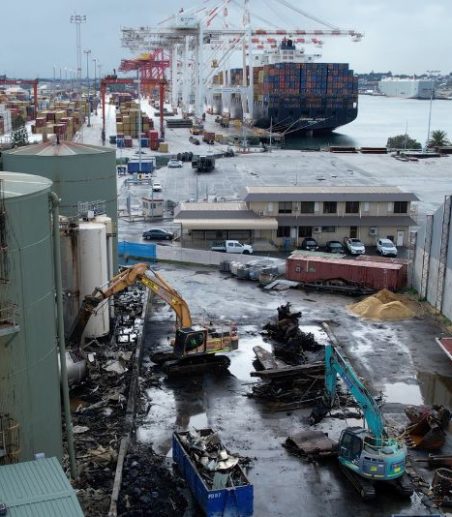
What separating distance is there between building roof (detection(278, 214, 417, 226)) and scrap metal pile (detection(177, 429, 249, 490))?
26.7 meters

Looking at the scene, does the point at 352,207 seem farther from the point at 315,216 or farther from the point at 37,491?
the point at 37,491

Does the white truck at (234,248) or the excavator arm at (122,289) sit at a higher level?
the excavator arm at (122,289)

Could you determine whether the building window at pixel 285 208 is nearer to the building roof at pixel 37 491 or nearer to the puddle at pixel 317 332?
the puddle at pixel 317 332

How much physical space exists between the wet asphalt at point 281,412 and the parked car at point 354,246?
8.13 m

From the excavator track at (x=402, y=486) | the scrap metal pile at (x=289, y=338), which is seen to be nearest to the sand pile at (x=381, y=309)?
the scrap metal pile at (x=289, y=338)

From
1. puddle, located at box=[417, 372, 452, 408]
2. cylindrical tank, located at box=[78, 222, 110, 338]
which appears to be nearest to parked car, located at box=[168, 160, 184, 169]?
cylindrical tank, located at box=[78, 222, 110, 338]

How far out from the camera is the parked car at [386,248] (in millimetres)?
41531

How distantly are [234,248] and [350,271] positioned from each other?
8.64 m

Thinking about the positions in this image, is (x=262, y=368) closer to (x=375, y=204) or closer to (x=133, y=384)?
(x=133, y=384)

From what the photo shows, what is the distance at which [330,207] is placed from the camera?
44.2 meters

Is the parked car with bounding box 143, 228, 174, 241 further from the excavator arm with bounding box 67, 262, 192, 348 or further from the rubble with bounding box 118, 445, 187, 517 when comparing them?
the rubble with bounding box 118, 445, 187, 517

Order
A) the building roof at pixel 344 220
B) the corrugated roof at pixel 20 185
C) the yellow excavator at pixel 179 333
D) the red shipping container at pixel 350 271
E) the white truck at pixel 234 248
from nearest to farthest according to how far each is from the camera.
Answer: the corrugated roof at pixel 20 185
the yellow excavator at pixel 179 333
the red shipping container at pixel 350 271
the white truck at pixel 234 248
the building roof at pixel 344 220

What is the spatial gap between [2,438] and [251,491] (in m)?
5.59

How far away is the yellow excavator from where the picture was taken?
78.0ft
